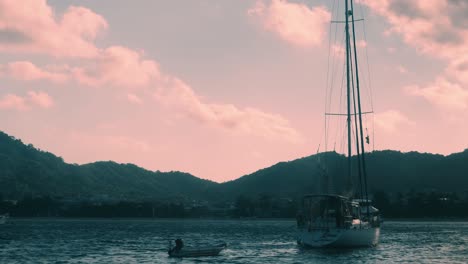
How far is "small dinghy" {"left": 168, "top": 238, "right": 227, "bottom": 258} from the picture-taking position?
83.1 m

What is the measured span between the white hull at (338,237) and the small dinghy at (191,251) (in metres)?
11.8

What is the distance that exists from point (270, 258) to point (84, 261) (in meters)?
23.3

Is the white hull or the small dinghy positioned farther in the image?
the small dinghy

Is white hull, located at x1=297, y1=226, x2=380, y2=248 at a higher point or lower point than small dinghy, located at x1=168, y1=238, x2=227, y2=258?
higher

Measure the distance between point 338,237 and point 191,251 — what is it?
19249 millimetres

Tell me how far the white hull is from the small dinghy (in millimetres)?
11808

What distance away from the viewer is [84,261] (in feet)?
257

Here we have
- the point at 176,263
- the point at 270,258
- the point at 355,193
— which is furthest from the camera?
the point at 355,193

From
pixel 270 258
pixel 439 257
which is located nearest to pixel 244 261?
pixel 270 258

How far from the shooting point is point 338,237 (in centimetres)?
8244

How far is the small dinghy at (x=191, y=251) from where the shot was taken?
8306 cm

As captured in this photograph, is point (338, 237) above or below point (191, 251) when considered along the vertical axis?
above

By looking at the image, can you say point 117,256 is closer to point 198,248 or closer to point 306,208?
point 198,248

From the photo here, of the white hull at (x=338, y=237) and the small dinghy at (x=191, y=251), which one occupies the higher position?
the white hull at (x=338, y=237)
